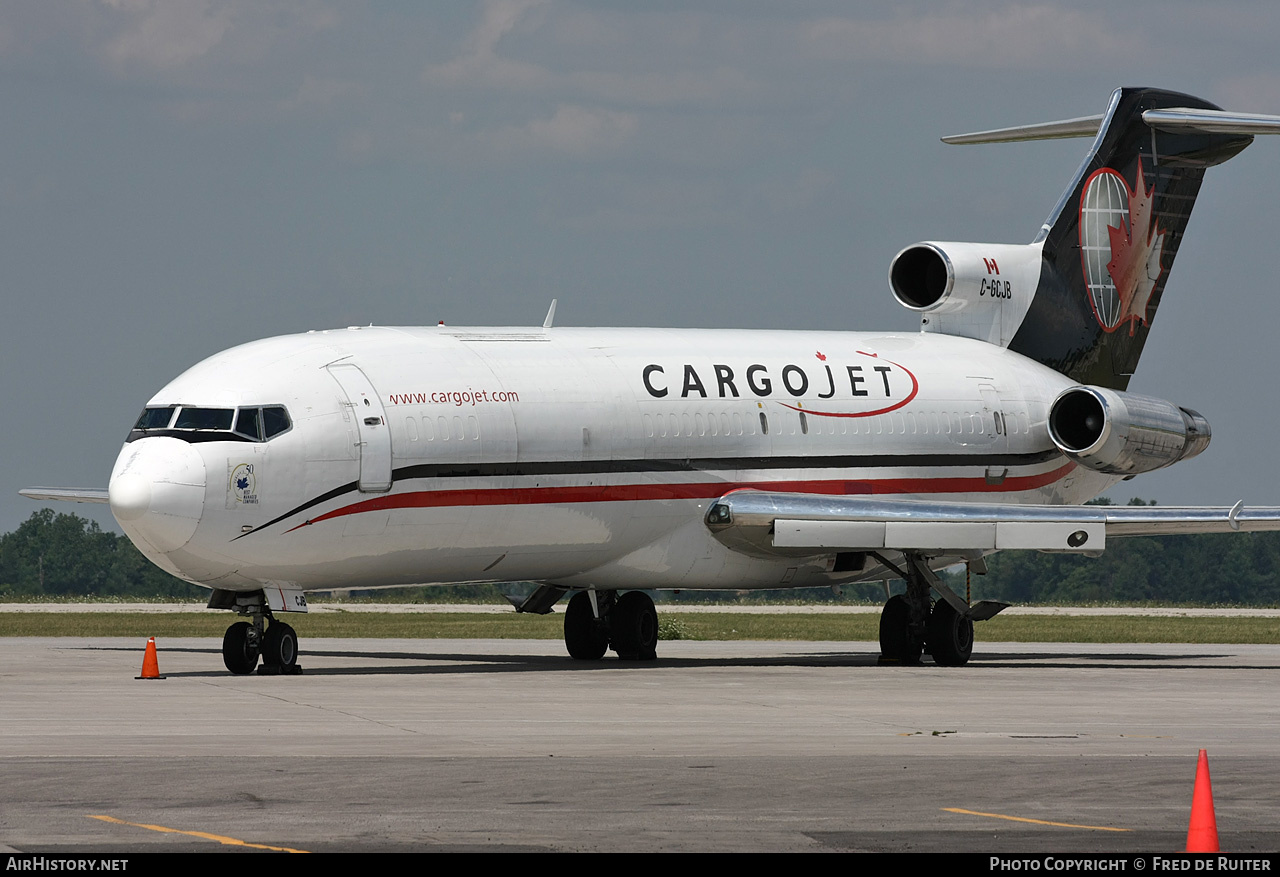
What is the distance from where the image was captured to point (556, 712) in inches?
843

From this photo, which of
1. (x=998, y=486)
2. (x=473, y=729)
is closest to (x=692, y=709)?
(x=473, y=729)

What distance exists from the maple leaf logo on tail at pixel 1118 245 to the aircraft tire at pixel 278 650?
18226 millimetres

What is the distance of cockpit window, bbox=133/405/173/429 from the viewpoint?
2648cm

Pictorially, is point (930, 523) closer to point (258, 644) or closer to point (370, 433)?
point (370, 433)

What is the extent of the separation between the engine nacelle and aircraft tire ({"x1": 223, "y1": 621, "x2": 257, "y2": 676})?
1521cm

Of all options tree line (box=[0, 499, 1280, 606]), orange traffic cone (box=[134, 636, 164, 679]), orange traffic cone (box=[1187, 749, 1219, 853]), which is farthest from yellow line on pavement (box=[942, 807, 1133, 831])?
tree line (box=[0, 499, 1280, 606])

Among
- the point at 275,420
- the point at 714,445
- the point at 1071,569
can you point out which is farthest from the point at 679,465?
the point at 1071,569

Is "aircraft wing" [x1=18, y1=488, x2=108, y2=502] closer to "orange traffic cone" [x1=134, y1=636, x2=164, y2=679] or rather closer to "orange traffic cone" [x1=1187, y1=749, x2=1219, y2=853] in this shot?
"orange traffic cone" [x1=134, y1=636, x2=164, y2=679]

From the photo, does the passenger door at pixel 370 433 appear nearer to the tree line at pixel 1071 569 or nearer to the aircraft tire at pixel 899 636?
the aircraft tire at pixel 899 636

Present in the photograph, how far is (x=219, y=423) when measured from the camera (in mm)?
26188

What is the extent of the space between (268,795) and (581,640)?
18.3m

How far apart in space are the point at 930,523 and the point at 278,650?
10.1 metres

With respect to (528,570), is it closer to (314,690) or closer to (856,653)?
(314,690)

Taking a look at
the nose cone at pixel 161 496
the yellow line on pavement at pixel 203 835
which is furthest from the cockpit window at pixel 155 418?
the yellow line on pavement at pixel 203 835
